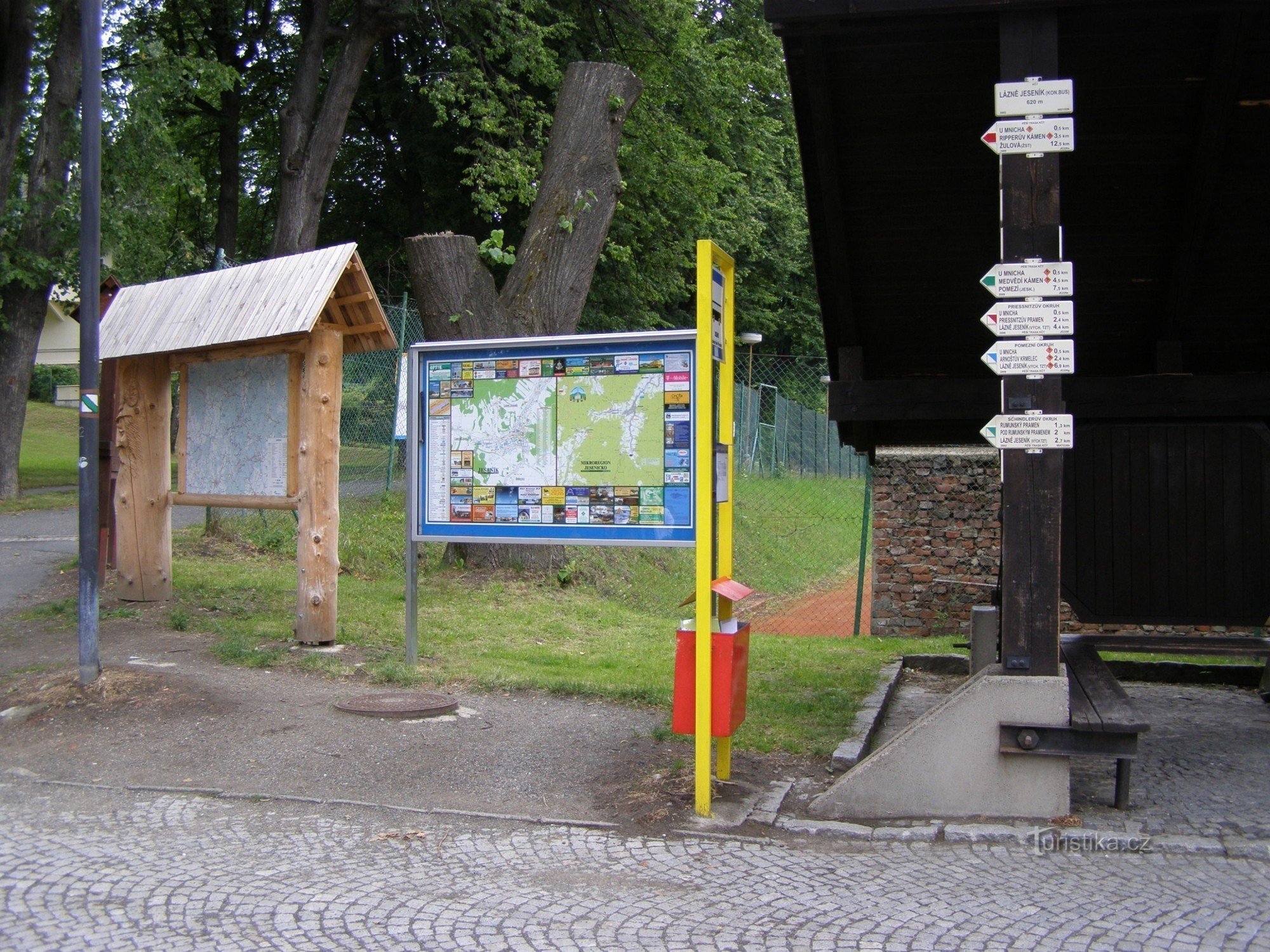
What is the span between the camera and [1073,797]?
5.62 metres

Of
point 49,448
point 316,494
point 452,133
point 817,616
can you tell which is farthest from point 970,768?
point 49,448

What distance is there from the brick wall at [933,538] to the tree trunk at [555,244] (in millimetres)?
3735

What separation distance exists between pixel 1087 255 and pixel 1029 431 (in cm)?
268

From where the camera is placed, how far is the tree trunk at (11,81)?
57.5 ft

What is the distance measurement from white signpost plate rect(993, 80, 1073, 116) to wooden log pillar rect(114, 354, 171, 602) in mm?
7409

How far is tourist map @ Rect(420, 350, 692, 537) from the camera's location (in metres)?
6.47

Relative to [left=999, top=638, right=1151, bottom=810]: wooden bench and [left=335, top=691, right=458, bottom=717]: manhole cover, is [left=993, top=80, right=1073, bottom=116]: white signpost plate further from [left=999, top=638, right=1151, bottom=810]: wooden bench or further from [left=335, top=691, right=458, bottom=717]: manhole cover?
[left=335, top=691, right=458, bottom=717]: manhole cover

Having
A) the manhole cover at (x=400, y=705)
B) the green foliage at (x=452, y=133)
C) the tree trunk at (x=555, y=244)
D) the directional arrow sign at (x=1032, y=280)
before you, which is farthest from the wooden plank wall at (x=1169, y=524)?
the green foliage at (x=452, y=133)

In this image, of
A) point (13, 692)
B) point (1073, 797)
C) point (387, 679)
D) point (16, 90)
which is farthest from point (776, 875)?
point (16, 90)

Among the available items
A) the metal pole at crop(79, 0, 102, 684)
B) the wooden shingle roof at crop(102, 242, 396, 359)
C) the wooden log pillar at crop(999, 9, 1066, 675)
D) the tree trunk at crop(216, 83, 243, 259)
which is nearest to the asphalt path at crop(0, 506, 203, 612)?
the wooden shingle roof at crop(102, 242, 396, 359)

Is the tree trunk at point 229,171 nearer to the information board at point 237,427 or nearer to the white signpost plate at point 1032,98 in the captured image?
the information board at point 237,427

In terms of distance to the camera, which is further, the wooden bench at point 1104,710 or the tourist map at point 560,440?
the tourist map at point 560,440

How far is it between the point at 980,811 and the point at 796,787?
0.94 metres

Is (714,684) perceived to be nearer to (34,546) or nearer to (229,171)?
(34,546)
